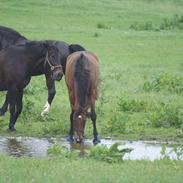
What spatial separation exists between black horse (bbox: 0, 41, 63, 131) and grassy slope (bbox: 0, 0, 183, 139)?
24.1 inches

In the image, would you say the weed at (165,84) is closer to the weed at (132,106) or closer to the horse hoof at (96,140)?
the weed at (132,106)

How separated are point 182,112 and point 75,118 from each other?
4385 millimetres

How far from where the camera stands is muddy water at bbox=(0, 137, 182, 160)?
41.4ft

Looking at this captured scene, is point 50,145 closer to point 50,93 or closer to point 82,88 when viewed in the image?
point 82,88

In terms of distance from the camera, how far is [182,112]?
16.7 m

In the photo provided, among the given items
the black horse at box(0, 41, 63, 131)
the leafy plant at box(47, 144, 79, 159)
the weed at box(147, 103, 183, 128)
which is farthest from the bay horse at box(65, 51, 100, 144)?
the weed at box(147, 103, 183, 128)

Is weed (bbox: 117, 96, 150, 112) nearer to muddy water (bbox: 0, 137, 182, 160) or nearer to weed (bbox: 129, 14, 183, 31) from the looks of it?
muddy water (bbox: 0, 137, 182, 160)

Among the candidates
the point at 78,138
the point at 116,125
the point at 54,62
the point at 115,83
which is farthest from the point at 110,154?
the point at 115,83

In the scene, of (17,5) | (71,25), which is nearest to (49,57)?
(71,25)

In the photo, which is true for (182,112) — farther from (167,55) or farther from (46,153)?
(167,55)

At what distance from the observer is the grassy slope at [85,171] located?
9.78 m

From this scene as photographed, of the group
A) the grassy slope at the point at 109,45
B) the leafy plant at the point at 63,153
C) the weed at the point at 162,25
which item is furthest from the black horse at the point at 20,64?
the weed at the point at 162,25

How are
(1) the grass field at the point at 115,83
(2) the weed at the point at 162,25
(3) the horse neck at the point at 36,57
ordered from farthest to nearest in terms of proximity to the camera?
(2) the weed at the point at 162,25, (3) the horse neck at the point at 36,57, (1) the grass field at the point at 115,83

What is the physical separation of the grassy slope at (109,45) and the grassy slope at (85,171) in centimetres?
360
